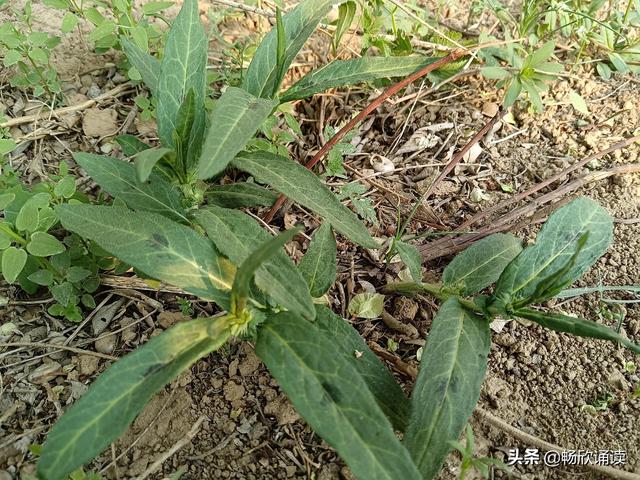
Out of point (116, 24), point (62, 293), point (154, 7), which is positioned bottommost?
point (62, 293)

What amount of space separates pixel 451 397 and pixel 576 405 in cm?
73

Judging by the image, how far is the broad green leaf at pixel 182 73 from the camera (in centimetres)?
187

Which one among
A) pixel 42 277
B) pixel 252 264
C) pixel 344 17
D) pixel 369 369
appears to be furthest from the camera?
pixel 344 17

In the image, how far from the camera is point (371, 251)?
241cm

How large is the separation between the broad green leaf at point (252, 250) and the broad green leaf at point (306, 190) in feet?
0.51

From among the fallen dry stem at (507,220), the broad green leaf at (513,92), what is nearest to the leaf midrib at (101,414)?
the fallen dry stem at (507,220)

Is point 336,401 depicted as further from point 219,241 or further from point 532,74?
point 532,74

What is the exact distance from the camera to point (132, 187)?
1.92m

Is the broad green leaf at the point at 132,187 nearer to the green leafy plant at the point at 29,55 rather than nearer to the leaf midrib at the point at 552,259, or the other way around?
the green leafy plant at the point at 29,55

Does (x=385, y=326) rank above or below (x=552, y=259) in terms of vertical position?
below

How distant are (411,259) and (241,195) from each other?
0.65 metres

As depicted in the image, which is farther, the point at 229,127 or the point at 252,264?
the point at 229,127

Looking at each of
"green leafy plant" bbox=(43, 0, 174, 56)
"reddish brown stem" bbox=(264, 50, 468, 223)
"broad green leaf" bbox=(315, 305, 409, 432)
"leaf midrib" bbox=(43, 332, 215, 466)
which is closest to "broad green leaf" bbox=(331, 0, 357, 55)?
"reddish brown stem" bbox=(264, 50, 468, 223)

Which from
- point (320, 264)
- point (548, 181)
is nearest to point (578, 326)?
point (320, 264)
